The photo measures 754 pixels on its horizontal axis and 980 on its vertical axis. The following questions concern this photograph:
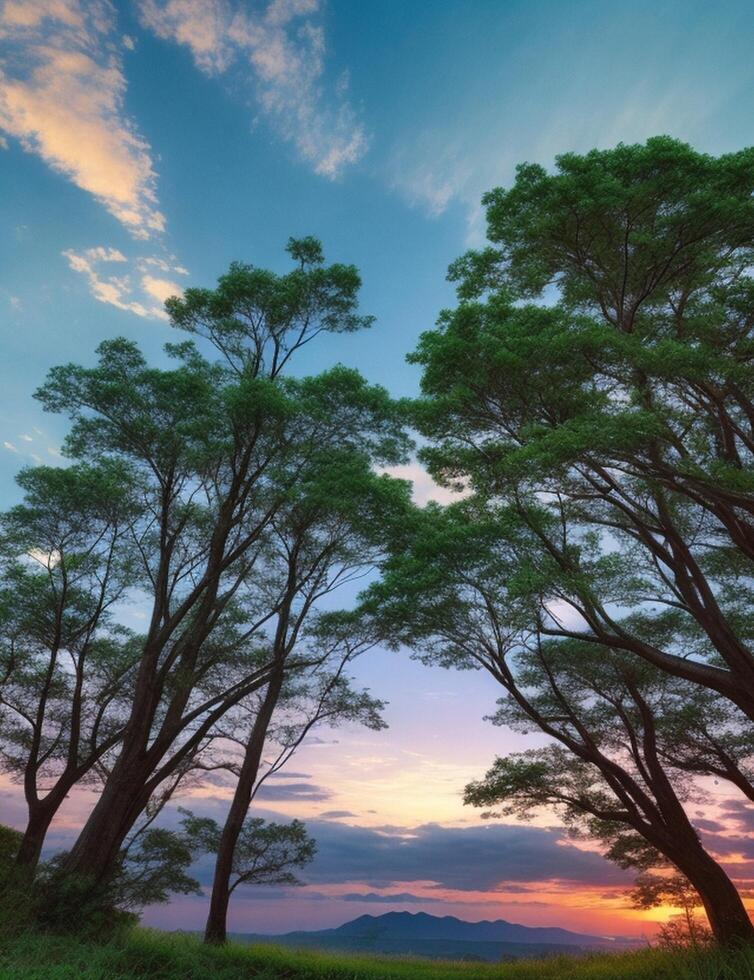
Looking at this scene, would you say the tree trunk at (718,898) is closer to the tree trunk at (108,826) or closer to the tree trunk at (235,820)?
the tree trunk at (235,820)

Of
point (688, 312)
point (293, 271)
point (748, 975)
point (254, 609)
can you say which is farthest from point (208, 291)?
point (748, 975)

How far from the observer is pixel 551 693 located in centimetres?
1750

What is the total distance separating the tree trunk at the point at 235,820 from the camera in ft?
48.7

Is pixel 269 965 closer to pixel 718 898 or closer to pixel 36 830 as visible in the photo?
pixel 36 830

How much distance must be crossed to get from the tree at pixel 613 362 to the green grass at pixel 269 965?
436cm

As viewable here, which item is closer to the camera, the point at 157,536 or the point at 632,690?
the point at 632,690

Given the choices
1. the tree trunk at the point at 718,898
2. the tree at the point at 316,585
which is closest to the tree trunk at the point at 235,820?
the tree at the point at 316,585

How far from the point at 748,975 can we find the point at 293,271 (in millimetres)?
14686

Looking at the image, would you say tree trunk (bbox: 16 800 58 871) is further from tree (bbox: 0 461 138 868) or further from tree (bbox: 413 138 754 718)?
tree (bbox: 413 138 754 718)

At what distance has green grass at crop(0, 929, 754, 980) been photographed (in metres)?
9.18

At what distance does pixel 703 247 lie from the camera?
12695mm

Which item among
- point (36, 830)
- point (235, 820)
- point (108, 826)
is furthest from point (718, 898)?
point (36, 830)

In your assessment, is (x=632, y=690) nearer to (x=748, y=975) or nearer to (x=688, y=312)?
(x=748, y=975)

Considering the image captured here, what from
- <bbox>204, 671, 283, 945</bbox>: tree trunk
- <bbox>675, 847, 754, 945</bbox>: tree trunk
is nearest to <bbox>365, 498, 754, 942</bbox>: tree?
<bbox>675, 847, 754, 945</bbox>: tree trunk
